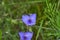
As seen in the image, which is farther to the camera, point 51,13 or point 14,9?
point 14,9

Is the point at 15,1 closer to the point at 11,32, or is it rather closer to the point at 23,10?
the point at 23,10

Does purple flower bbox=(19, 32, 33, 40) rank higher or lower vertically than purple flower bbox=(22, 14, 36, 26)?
lower

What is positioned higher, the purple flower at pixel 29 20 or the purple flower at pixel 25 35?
the purple flower at pixel 29 20

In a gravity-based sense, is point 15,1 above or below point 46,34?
above

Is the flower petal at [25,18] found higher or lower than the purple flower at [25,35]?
higher

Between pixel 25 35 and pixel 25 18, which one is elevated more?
pixel 25 18

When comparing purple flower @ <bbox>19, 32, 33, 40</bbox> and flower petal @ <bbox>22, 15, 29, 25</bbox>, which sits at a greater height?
flower petal @ <bbox>22, 15, 29, 25</bbox>

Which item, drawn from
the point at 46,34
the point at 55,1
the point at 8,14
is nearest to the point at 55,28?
the point at 46,34
